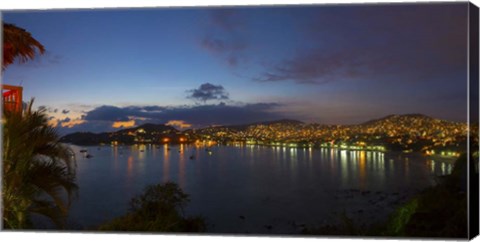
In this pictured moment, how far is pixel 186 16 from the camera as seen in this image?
6.19 meters

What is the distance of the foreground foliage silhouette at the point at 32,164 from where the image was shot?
14.9 ft

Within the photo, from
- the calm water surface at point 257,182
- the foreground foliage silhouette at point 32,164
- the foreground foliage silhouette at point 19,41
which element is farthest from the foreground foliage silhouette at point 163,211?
the foreground foliage silhouette at point 19,41

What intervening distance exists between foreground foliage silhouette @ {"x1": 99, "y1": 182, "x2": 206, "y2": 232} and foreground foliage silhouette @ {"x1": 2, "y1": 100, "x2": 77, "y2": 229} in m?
0.90

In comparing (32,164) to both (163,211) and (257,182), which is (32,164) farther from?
(257,182)

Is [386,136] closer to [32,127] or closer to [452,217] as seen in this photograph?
[452,217]

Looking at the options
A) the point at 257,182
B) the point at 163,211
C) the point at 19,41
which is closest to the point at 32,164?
the point at 19,41

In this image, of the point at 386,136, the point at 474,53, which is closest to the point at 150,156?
the point at 386,136

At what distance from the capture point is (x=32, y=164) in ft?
15.1

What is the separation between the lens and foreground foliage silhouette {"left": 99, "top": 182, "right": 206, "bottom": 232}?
5.63 metres

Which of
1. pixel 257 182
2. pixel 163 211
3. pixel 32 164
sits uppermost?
pixel 32 164

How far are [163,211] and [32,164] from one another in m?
1.85

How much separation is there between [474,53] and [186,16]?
300 centimetres

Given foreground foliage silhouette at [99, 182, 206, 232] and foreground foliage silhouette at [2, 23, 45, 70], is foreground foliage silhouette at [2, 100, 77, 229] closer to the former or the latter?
foreground foliage silhouette at [2, 23, 45, 70]

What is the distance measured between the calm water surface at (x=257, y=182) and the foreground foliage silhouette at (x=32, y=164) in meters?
1.38
